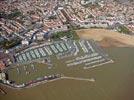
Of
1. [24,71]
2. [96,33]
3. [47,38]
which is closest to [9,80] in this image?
[24,71]

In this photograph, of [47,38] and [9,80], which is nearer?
[9,80]

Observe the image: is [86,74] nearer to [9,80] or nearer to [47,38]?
[9,80]

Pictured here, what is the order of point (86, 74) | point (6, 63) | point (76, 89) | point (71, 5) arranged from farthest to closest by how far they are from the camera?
point (71, 5) < point (6, 63) < point (86, 74) < point (76, 89)

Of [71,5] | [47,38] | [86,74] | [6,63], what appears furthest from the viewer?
[71,5]

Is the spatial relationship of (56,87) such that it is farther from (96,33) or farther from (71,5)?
(71,5)

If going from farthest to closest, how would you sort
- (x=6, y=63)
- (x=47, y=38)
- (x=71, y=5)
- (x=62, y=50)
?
(x=71, y=5) → (x=47, y=38) → (x=62, y=50) → (x=6, y=63)

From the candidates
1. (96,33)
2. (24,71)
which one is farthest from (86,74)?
(96,33)
